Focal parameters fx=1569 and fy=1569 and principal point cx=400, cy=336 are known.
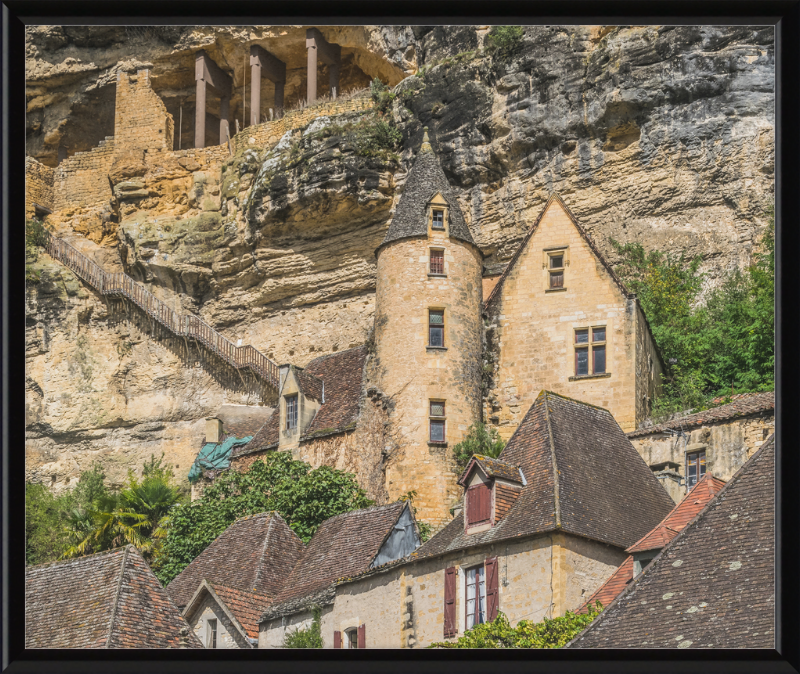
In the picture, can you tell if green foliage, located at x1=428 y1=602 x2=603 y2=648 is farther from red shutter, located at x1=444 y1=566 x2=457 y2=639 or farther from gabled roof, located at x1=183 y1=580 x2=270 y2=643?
gabled roof, located at x1=183 y1=580 x2=270 y2=643

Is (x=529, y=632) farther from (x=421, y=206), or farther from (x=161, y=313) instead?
(x=161, y=313)

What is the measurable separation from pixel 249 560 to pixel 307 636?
11.9ft

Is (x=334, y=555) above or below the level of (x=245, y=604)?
above

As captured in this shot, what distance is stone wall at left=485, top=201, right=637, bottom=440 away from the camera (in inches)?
1353

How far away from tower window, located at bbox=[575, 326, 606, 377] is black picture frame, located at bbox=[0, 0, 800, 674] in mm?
22089

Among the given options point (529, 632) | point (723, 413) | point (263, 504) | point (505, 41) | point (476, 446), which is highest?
point (505, 41)

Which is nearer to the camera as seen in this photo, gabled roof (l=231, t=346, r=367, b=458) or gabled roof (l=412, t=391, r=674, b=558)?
gabled roof (l=412, t=391, r=674, b=558)

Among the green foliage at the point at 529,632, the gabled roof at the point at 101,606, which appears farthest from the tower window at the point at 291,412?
the green foliage at the point at 529,632

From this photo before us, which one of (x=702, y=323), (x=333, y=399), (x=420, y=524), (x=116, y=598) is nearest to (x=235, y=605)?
(x=116, y=598)

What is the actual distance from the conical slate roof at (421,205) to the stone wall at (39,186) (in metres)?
15.1

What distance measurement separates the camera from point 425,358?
3450cm

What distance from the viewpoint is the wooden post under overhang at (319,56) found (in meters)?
45.3

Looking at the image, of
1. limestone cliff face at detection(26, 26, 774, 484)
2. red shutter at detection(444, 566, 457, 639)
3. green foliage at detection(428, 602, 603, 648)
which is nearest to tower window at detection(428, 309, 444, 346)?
limestone cliff face at detection(26, 26, 774, 484)

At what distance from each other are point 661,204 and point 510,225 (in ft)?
12.8
